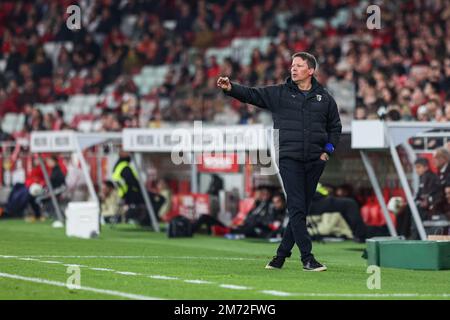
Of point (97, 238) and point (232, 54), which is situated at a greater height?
Result: point (232, 54)

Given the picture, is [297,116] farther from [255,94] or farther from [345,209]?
[345,209]

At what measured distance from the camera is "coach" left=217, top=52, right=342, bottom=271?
1292cm

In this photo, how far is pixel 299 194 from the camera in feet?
42.4

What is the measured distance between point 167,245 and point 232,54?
585 inches

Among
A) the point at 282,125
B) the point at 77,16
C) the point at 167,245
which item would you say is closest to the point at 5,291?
the point at 282,125

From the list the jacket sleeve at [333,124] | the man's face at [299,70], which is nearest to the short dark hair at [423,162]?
the jacket sleeve at [333,124]

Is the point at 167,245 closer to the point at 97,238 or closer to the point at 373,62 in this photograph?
the point at 97,238

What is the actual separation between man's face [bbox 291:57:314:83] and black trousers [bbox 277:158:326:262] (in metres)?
0.82

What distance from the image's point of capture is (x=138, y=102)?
3167cm

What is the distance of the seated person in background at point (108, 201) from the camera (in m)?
25.4

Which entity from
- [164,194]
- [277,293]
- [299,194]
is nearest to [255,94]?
[299,194]

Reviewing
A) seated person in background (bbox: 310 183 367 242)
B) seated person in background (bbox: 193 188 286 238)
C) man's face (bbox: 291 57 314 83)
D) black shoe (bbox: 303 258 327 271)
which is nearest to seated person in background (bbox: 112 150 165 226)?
seated person in background (bbox: 193 188 286 238)

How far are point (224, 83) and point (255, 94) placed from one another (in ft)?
1.80

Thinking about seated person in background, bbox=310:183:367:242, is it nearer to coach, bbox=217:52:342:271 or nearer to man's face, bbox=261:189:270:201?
man's face, bbox=261:189:270:201
